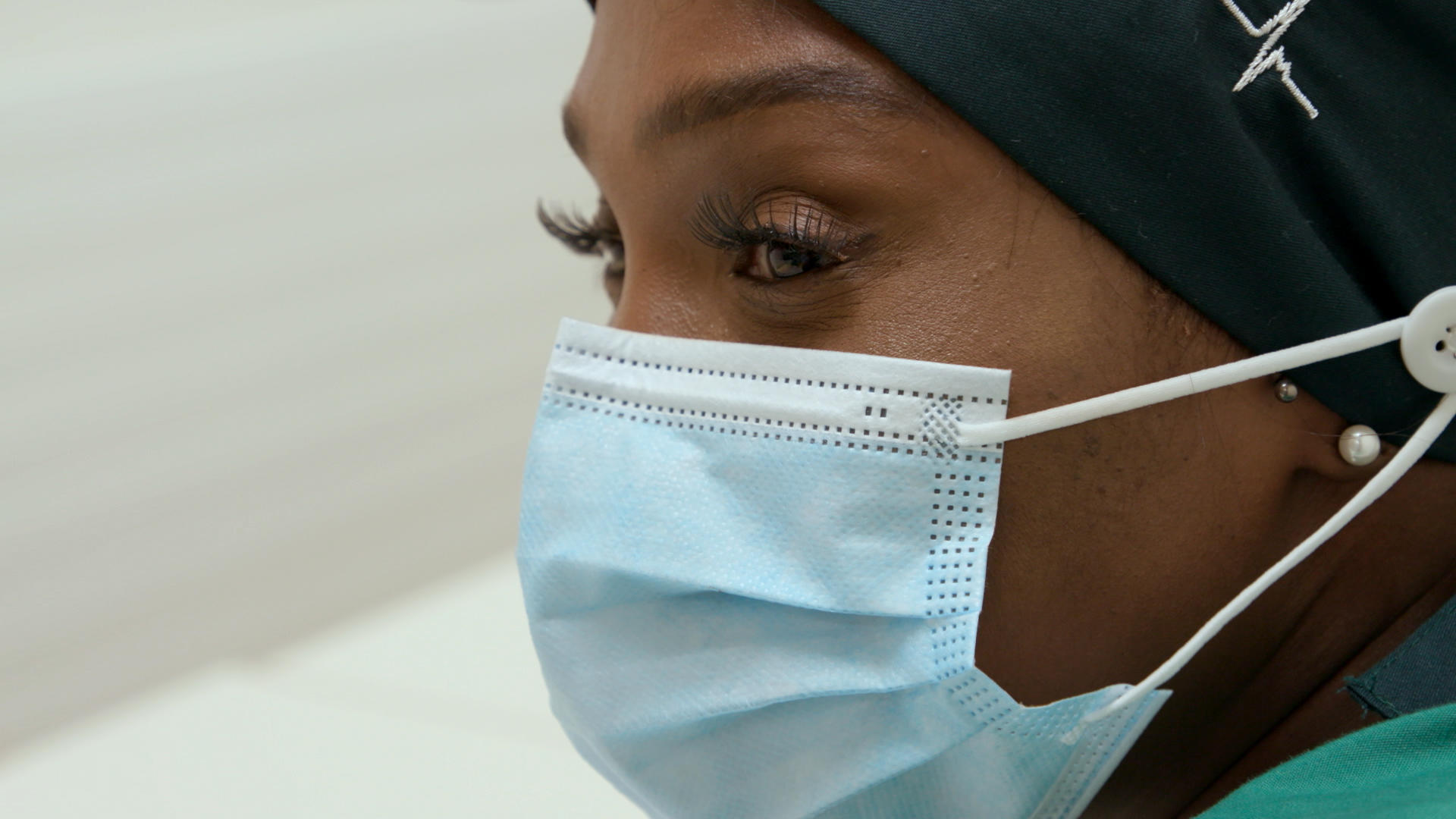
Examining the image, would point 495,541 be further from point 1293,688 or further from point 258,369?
point 1293,688

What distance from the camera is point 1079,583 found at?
1.03 metres

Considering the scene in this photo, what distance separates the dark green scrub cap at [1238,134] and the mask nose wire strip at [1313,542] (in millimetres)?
24

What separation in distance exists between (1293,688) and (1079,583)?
0.27 metres

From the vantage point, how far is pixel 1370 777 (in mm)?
925

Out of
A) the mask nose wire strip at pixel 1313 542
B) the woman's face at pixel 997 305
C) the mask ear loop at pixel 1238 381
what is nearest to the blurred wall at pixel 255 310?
the woman's face at pixel 997 305

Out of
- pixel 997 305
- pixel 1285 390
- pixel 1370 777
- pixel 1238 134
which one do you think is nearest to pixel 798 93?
pixel 997 305

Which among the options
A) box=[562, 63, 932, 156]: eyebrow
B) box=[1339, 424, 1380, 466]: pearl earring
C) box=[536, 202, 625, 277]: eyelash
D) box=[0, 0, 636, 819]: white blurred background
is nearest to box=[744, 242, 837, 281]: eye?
box=[562, 63, 932, 156]: eyebrow

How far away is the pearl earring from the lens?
1.03m

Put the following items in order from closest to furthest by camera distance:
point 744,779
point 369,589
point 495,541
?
point 744,779 < point 369,589 < point 495,541

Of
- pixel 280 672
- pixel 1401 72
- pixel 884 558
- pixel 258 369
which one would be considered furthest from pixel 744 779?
pixel 258 369

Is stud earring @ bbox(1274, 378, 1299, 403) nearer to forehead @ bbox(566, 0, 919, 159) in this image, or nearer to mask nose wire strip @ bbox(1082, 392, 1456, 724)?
mask nose wire strip @ bbox(1082, 392, 1456, 724)

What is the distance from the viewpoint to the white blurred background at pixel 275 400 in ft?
5.81

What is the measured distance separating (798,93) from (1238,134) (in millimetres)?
356

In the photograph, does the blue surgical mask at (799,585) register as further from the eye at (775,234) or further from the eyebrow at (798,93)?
the eyebrow at (798,93)
